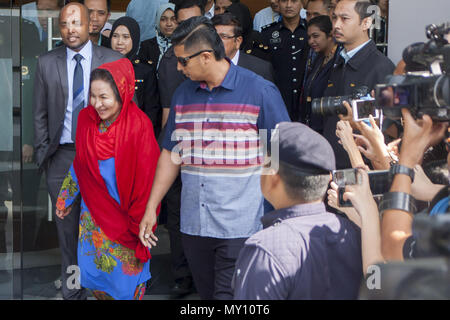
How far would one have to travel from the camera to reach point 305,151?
212cm

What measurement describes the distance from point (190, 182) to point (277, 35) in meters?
2.20

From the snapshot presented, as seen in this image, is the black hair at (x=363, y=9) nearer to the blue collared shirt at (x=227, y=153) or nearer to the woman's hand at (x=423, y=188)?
A: the blue collared shirt at (x=227, y=153)

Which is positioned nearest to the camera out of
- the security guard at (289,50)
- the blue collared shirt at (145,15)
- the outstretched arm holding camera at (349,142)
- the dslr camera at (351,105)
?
the outstretched arm holding camera at (349,142)

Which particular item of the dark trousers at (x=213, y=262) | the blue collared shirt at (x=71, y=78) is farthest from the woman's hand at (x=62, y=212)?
the dark trousers at (x=213, y=262)

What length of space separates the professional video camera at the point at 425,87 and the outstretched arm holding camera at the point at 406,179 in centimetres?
3

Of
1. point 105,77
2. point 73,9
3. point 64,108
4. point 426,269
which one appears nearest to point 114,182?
point 105,77

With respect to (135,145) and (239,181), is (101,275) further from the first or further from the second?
(239,181)

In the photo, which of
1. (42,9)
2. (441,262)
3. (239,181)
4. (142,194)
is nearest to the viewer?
(441,262)

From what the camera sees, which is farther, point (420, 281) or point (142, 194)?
point (142, 194)

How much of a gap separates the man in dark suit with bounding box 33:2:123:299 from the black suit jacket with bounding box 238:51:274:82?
0.82 meters

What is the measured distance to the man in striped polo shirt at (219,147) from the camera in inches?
125

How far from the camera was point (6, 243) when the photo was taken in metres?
4.14

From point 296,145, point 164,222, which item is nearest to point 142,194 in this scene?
point 164,222

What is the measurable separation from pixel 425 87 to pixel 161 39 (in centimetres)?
332
